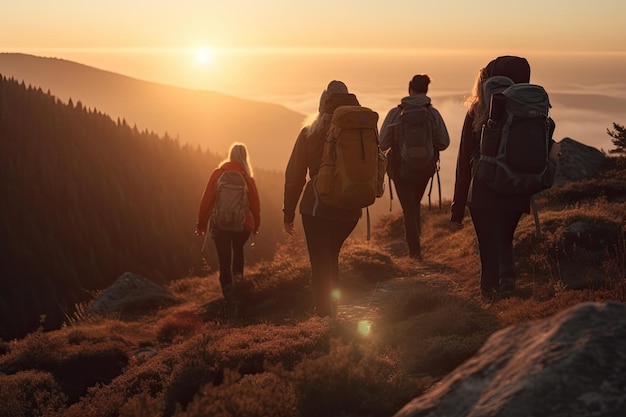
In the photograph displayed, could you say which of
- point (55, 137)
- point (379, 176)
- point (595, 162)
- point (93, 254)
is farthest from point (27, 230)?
point (379, 176)

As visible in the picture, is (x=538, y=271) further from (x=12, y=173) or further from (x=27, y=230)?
(x=12, y=173)

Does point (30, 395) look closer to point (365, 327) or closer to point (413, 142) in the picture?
point (365, 327)

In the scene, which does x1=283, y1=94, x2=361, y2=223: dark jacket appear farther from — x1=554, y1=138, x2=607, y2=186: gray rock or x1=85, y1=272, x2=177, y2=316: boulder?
x1=554, y1=138, x2=607, y2=186: gray rock

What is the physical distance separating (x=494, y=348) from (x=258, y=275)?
28.4 ft

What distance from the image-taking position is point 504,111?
20.6ft

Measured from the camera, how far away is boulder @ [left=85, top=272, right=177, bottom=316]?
1423 centimetres

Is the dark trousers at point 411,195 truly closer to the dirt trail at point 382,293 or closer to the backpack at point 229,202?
the dirt trail at point 382,293

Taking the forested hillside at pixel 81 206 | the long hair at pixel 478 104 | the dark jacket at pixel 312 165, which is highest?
the long hair at pixel 478 104

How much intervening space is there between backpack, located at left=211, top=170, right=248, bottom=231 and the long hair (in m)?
4.80

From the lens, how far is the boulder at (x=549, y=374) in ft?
7.47

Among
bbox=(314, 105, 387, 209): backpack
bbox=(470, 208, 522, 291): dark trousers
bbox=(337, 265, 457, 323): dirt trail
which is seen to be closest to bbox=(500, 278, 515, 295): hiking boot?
bbox=(470, 208, 522, 291): dark trousers

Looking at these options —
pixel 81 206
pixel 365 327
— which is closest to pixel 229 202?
pixel 365 327

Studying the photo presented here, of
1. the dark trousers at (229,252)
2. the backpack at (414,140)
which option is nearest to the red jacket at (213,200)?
the dark trousers at (229,252)

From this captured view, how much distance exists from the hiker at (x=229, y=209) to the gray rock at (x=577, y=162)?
10256 millimetres
